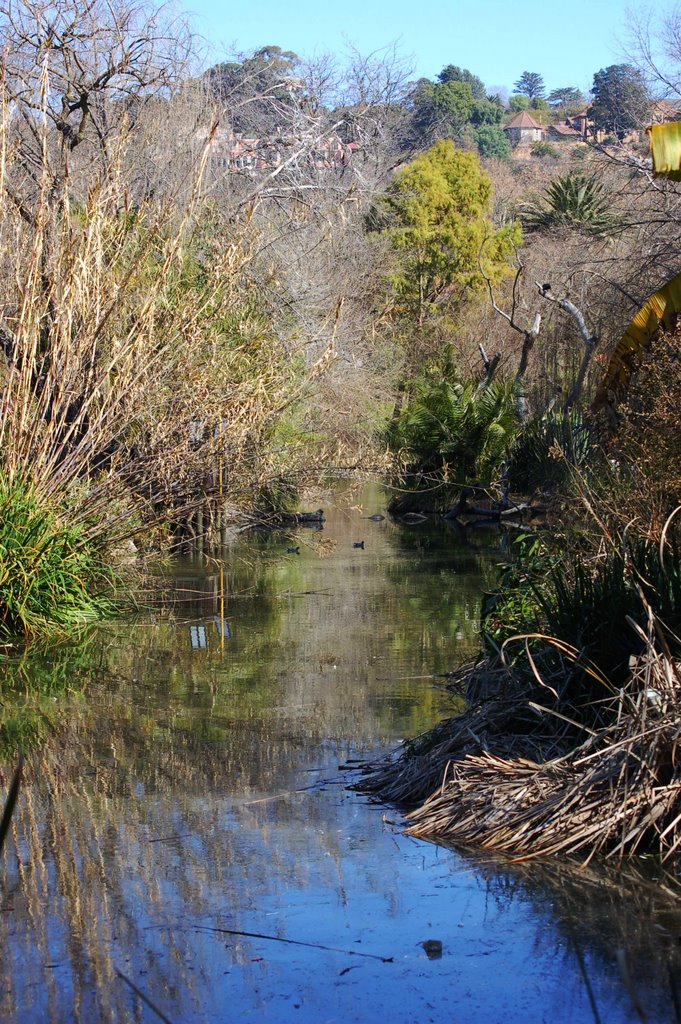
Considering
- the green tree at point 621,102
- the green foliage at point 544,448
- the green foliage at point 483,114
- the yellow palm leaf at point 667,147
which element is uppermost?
the green foliage at point 483,114

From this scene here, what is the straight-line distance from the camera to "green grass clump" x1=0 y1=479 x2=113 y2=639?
9508 millimetres

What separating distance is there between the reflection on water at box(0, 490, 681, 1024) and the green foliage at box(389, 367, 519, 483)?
1257 cm

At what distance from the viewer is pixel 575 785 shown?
5211mm

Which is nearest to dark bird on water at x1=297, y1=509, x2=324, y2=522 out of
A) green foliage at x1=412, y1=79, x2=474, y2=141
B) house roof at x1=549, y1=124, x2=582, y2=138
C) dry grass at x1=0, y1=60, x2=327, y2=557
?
dry grass at x1=0, y1=60, x2=327, y2=557

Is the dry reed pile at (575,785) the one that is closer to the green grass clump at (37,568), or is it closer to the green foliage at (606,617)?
the green foliage at (606,617)

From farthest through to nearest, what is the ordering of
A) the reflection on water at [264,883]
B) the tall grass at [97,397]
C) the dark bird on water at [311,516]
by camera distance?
the dark bird on water at [311,516] < the tall grass at [97,397] < the reflection on water at [264,883]

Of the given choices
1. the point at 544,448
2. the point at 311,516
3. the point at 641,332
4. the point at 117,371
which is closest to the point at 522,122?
the point at 544,448

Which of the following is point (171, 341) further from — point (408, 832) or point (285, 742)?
point (408, 832)

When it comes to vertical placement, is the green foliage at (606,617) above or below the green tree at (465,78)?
below

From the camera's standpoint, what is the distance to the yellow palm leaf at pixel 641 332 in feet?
39.7

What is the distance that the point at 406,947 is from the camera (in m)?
4.28

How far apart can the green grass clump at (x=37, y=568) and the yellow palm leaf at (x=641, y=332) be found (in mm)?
5699

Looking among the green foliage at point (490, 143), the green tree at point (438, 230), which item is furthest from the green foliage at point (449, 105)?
the green tree at point (438, 230)

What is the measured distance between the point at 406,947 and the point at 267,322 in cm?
1329
